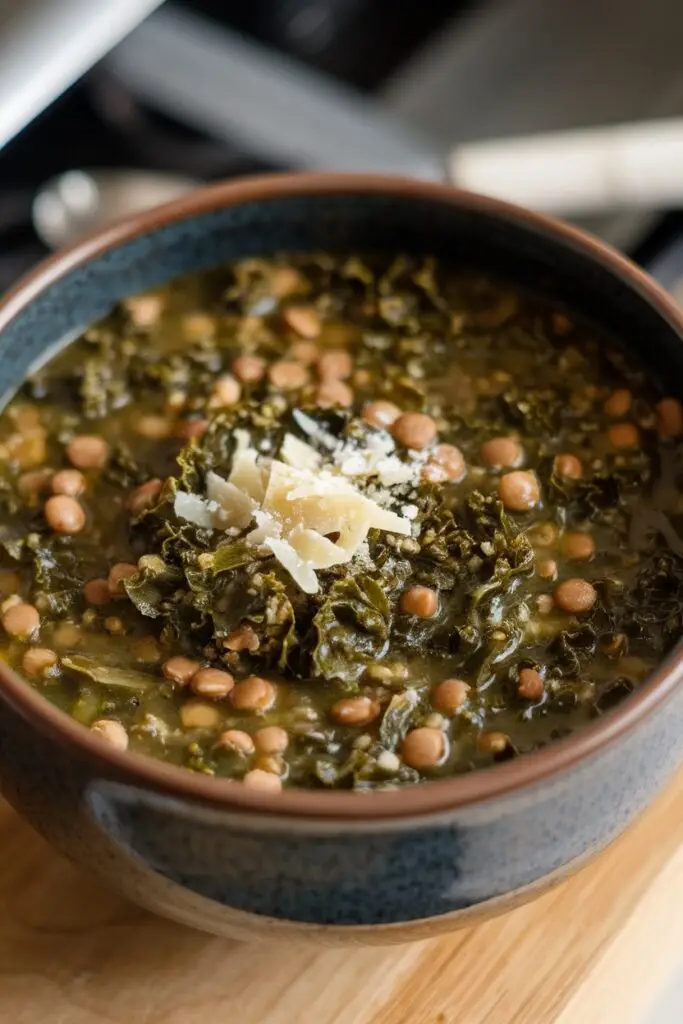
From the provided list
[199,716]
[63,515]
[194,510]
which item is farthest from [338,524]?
[63,515]

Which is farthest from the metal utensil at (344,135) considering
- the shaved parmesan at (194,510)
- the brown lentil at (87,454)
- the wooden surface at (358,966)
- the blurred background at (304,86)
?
the wooden surface at (358,966)

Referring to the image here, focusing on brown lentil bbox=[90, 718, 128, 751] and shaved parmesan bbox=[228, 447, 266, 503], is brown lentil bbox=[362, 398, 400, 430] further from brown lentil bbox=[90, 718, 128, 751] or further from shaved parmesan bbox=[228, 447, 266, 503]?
brown lentil bbox=[90, 718, 128, 751]

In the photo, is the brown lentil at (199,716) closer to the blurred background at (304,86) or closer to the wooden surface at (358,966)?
the wooden surface at (358,966)

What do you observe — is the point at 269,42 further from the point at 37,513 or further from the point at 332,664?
the point at 332,664

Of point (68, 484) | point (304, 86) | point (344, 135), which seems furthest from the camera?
point (304, 86)

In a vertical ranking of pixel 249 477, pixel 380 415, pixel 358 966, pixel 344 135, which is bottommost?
pixel 358 966

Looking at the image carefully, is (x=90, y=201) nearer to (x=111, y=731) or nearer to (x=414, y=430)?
(x=414, y=430)

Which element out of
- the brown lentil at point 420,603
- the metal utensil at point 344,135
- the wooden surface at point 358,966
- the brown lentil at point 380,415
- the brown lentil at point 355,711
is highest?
the metal utensil at point 344,135

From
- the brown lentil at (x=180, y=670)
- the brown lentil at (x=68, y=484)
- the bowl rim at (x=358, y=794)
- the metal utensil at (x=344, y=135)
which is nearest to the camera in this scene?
the bowl rim at (x=358, y=794)
